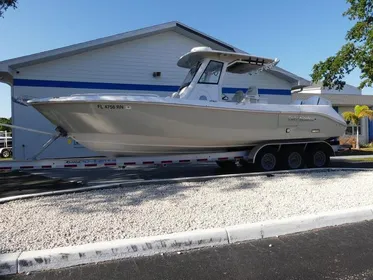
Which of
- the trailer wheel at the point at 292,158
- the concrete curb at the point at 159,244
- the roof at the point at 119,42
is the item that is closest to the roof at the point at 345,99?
the roof at the point at 119,42

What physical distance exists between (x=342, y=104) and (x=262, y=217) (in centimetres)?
2250

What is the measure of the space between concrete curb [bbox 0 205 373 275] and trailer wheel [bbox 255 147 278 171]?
447 centimetres

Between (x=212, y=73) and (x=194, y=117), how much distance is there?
153 centimetres

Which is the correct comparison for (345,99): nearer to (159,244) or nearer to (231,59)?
(231,59)

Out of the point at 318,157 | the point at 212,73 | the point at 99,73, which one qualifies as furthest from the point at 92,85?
the point at 318,157

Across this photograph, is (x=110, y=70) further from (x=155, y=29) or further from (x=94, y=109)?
(x=94, y=109)

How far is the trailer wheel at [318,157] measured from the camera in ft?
33.9

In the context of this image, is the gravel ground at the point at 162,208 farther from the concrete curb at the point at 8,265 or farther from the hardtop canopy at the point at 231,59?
the hardtop canopy at the point at 231,59

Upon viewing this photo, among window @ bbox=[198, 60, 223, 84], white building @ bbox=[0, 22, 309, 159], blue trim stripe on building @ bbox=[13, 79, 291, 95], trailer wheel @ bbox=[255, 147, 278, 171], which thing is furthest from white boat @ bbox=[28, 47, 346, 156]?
white building @ bbox=[0, 22, 309, 159]

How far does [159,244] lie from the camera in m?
3.90

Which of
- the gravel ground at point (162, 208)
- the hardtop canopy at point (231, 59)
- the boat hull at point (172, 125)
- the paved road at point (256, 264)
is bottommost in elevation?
the paved road at point (256, 264)

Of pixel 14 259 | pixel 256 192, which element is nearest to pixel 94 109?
pixel 256 192

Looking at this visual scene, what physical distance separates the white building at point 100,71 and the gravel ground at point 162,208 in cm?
793

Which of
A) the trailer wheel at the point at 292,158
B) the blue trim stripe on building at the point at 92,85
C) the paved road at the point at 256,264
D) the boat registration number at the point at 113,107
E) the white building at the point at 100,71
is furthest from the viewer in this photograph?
the blue trim stripe on building at the point at 92,85
